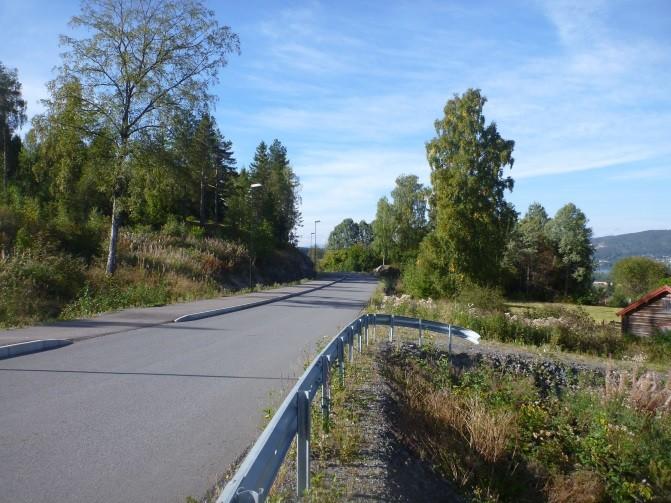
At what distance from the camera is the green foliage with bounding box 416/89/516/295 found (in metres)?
42.6

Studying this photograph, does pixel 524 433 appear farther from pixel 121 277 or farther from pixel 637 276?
pixel 637 276

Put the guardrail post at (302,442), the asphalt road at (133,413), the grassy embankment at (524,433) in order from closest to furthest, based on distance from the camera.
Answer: the guardrail post at (302,442) < the asphalt road at (133,413) < the grassy embankment at (524,433)

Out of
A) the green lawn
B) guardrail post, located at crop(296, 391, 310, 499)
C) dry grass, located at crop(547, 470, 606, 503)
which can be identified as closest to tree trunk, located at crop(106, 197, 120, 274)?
the green lawn

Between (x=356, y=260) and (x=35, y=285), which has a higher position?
(x=356, y=260)

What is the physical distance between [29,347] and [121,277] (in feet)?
46.5

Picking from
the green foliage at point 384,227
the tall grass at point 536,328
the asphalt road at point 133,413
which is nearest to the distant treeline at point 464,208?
the tall grass at point 536,328

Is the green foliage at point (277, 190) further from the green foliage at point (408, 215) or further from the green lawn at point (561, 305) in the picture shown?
the green lawn at point (561, 305)

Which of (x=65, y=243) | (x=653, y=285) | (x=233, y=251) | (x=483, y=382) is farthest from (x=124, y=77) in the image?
(x=653, y=285)

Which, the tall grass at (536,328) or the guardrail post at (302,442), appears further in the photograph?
the tall grass at (536,328)

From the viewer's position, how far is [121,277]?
24.9 m

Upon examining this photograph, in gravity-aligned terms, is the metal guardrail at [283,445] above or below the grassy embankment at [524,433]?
above

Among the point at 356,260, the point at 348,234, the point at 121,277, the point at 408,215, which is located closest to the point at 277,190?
the point at 408,215

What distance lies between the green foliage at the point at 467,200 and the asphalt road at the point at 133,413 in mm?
30342

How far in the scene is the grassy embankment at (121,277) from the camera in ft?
56.0
